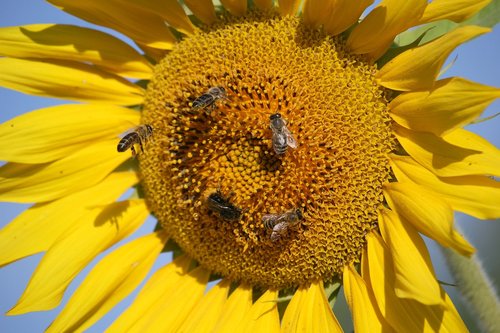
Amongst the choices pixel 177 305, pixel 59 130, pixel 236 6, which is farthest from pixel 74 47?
pixel 177 305

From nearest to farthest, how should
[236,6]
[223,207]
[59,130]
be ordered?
1. [223,207]
2. [236,6]
3. [59,130]

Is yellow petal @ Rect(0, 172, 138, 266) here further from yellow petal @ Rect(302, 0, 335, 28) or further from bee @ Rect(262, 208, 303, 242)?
yellow petal @ Rect(302, 0, 335, 28)

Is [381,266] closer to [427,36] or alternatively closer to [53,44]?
[427,36]

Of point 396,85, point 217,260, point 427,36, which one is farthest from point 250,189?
point 427,36

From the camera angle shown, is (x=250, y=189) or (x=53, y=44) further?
(x=53, y=44)

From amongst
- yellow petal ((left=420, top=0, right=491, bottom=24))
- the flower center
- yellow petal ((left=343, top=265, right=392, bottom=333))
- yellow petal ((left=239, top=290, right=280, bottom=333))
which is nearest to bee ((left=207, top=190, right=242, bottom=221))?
the flower center

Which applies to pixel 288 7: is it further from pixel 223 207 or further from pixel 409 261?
pixel 409 261
